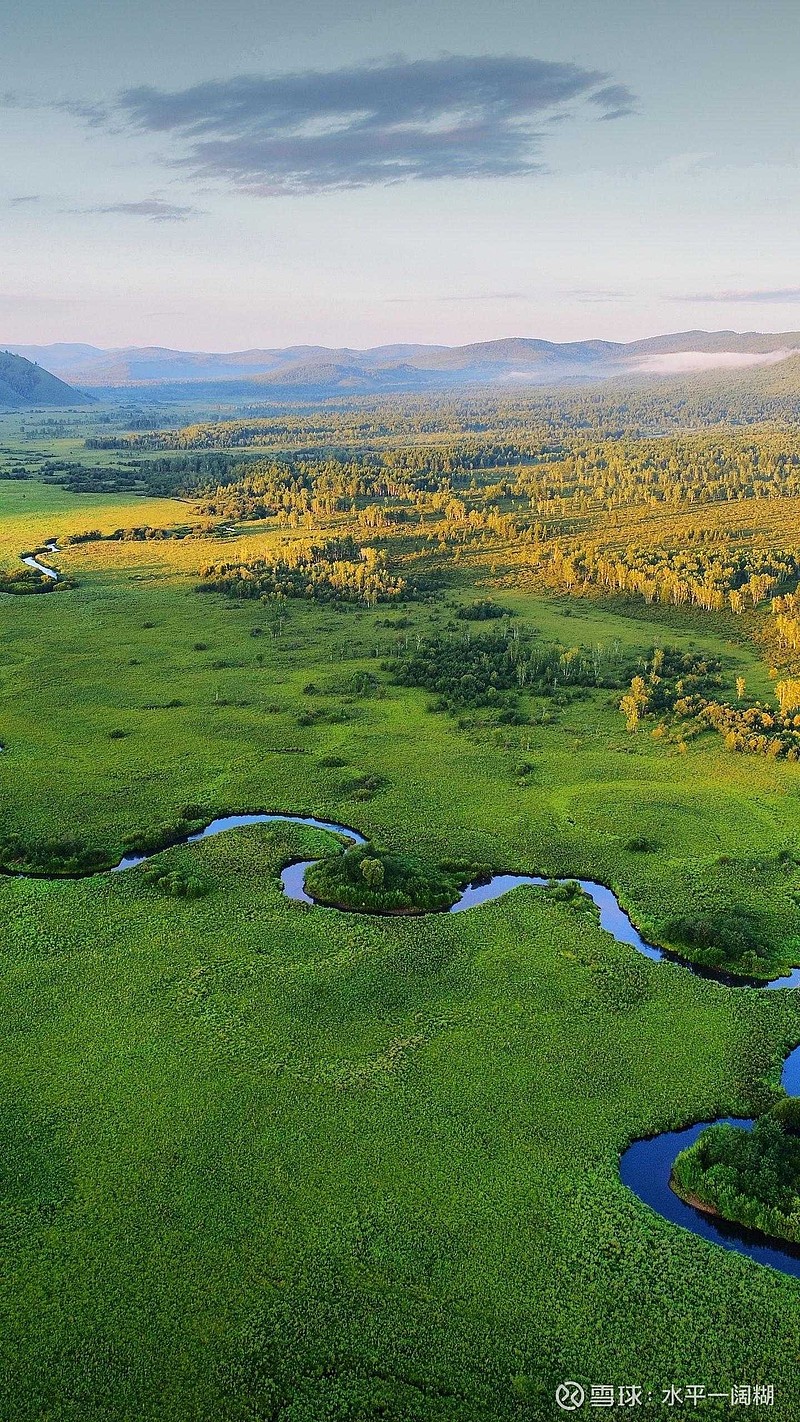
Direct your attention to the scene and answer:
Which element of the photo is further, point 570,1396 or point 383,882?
point 383,882

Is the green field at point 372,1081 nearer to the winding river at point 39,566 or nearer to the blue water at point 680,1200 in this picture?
the blue water at point 680,1200

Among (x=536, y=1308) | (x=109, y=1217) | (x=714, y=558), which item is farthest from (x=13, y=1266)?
(x=714, y=558)

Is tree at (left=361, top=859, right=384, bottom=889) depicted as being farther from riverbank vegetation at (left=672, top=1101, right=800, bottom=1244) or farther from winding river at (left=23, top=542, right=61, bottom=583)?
winding river at (left=23, top=542, right=61, bottom=583)

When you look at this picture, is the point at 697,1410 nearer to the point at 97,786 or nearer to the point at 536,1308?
the point at 536,1308

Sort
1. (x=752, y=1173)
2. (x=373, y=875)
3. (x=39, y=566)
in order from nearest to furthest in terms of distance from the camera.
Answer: (x=752, y=1173), (x=373, y=875), (x=39, y=566)

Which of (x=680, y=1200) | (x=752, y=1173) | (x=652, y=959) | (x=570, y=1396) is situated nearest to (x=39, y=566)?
(x=652, y=959)

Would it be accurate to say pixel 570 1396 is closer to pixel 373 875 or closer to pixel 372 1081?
pixel 372 1081

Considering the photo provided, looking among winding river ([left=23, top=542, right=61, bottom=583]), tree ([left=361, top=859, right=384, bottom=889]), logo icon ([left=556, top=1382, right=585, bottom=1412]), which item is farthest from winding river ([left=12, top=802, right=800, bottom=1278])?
winding river ([left=23, top=542, right=61, bottom=583])
